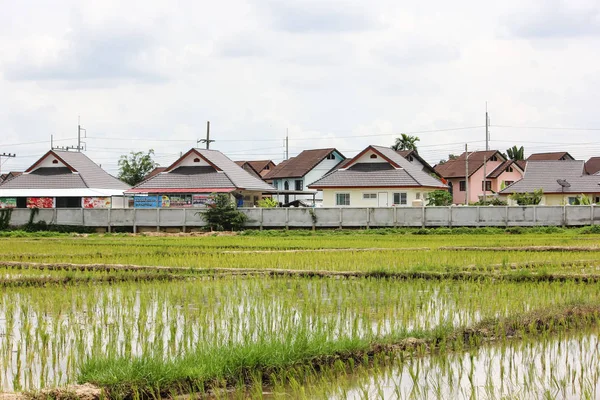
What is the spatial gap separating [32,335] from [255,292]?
4210 millimetres

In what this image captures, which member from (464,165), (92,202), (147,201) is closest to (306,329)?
(147,201)

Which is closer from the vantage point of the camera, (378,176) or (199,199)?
(199,199)

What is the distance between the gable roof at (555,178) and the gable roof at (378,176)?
24.8 ft

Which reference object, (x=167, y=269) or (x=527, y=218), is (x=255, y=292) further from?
(x=527, y=218)

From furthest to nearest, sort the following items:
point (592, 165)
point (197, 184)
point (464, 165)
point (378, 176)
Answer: point (592, 165) < point (464, 165) < point (197, 184) < point (378, 176)

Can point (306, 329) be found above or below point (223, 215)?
below

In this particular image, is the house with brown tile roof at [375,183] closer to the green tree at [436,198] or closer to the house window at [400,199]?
the house window at [400,199]

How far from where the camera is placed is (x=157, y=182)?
45469mm

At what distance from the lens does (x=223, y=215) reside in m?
34.9

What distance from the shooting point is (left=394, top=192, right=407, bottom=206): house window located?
4294 centimetres

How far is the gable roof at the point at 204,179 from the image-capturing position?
44312 mm

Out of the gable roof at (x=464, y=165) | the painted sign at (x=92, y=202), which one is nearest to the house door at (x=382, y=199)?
the painted sign at (x=92, y=202)

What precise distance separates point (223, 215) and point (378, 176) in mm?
11761

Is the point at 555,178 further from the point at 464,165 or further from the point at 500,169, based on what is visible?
the point at 464,165
